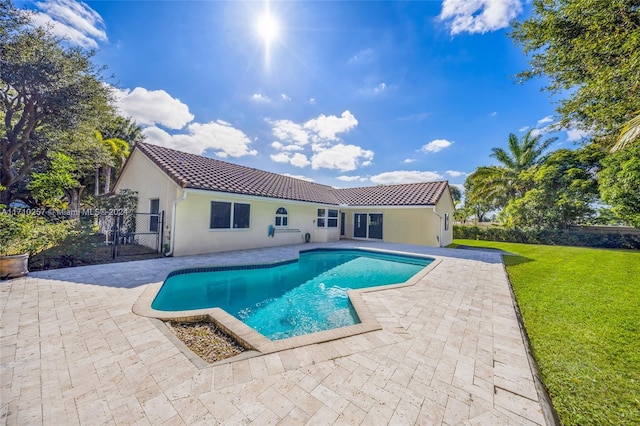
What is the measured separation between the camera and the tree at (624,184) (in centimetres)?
1237

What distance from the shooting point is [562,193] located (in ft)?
62.5

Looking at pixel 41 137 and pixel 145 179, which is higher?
pixel 41 137

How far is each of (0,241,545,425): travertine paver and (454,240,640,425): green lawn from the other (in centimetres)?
34

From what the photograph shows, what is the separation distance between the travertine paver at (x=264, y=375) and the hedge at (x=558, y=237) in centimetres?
1997

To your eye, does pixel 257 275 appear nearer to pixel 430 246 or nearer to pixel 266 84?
pixel 266 84

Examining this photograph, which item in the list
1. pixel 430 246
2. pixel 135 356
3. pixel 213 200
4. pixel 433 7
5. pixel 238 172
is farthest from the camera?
pixel 430 246

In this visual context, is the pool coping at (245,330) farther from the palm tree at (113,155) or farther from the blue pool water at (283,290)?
the palm tree at (113,155)

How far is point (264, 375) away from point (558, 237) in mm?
25363

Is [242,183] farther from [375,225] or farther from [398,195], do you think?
[398,195]

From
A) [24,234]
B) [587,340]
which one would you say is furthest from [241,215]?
[587,340]

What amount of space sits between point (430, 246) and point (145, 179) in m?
18.3

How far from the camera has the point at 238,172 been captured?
1551cm

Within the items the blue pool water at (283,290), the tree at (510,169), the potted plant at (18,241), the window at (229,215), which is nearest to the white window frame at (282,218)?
the window at (229,215)

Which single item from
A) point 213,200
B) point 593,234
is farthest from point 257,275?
point 593,234
